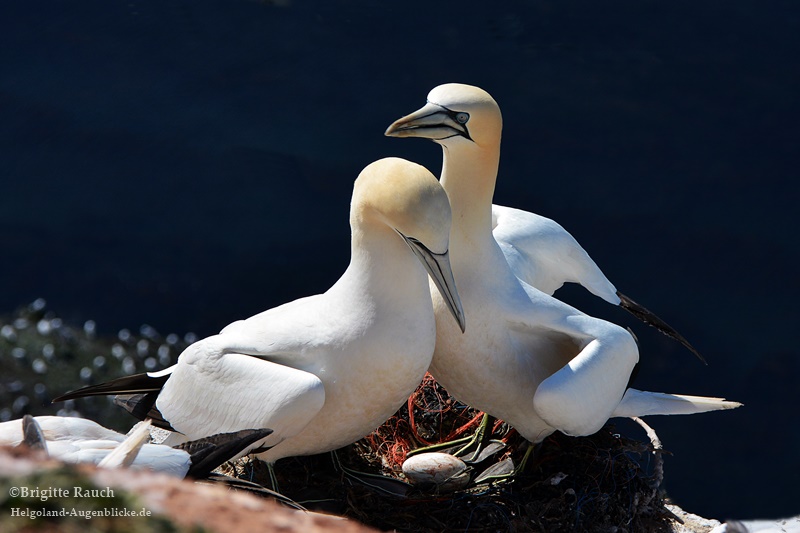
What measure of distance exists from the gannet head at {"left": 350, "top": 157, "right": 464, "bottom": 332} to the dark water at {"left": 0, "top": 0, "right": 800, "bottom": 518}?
3411 millimetres

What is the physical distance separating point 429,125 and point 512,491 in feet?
5.53

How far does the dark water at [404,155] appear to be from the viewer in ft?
23.2

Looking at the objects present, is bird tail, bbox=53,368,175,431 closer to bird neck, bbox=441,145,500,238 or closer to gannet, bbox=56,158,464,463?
gannet, bbox=56,158,464,463

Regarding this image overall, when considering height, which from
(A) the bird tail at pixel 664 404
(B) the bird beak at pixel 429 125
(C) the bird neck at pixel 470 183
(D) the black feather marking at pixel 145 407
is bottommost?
(D) the black feather marking at pixel 145 407

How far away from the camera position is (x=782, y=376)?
274 inches

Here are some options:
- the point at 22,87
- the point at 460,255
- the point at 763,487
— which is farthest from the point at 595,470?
the point at 22,87

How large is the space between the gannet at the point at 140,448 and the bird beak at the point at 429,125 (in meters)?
1.26

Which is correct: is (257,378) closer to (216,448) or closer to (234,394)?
(234,394)

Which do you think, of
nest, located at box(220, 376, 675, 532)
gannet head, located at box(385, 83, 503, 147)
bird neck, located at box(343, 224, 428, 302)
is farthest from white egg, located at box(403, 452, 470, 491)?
gannet head, located at box(385, 83, 503, 147)

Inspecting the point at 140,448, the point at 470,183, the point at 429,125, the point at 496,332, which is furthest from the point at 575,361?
the point at 140,448

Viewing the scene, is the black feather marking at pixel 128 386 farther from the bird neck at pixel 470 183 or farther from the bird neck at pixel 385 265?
the bird neck at pixel 470 183

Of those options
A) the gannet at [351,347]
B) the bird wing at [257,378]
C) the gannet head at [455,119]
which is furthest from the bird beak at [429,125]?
the bird wing at [257,378]

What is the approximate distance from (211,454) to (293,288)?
12.1ft

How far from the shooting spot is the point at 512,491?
4.55 m
